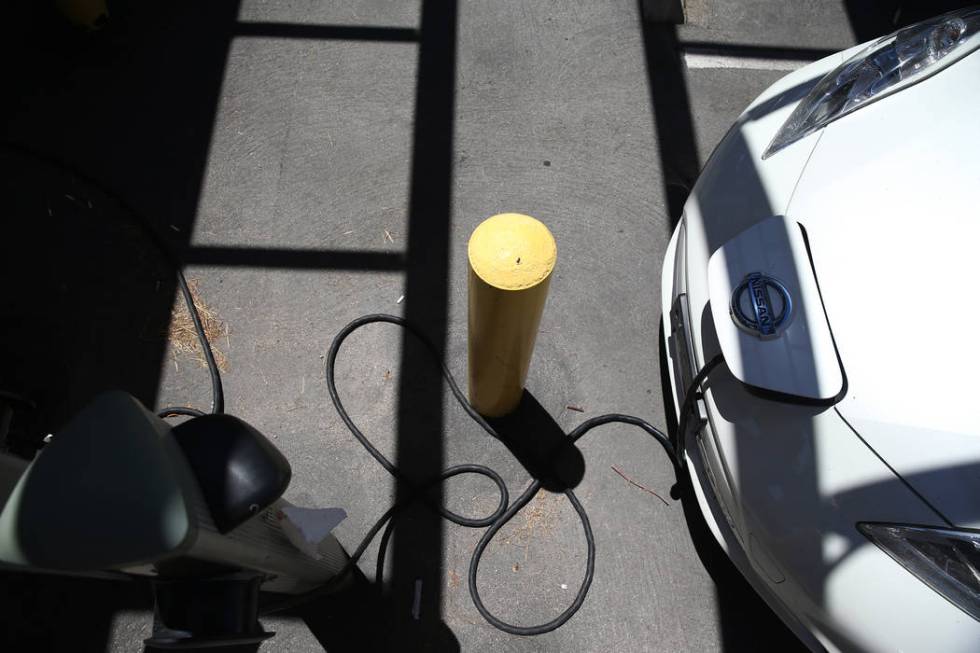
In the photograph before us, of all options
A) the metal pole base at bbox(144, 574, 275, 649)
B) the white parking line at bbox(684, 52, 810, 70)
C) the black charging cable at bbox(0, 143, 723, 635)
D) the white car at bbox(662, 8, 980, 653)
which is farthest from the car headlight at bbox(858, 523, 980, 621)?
the white parking line at bbox(684, 52, 810, 70)

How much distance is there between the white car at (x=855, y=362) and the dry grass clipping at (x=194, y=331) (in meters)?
2.00

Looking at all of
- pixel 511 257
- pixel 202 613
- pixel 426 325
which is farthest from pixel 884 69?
pixel 202 613

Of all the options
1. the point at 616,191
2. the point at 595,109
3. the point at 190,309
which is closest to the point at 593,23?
the point at 595,109

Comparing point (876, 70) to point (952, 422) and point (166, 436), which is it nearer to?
point (952, 422)

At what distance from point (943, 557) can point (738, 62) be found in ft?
10.1

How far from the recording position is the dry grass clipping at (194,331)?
2949 mm

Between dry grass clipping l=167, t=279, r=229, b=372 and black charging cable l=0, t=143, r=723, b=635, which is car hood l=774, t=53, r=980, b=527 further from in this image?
dry grass clipping l=167, t=279, r=229, b=372

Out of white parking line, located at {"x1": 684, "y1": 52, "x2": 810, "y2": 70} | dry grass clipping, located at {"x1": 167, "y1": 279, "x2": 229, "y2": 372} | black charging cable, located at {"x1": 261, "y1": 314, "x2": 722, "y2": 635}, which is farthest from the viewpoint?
white parking line, located at {"x1": 684, "y1": 52, "x2": 810, "y2": 70}

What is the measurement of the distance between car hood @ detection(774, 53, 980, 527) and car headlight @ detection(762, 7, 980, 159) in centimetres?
6

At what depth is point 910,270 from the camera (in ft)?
6.17

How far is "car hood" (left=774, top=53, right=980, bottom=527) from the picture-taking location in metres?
1.71

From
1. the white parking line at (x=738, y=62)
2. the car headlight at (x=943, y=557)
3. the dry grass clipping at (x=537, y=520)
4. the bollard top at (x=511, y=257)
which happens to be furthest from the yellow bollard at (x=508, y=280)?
the white parking line at (x=738, y=62)

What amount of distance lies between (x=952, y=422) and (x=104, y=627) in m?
2.81

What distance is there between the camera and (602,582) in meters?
2.50
